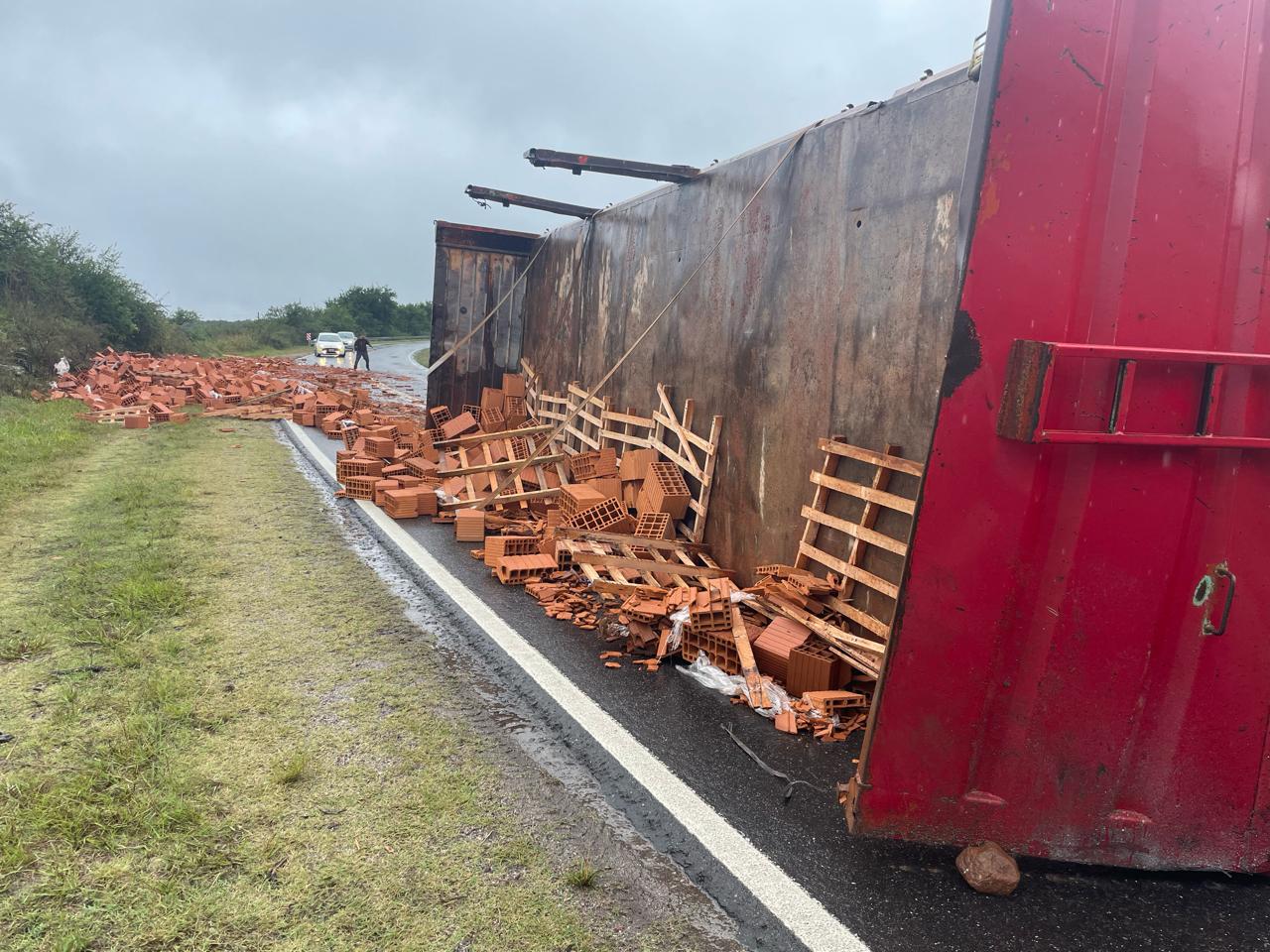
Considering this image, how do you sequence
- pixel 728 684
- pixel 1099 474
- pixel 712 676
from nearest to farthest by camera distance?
pixel 1099 474
pixel 728 684
pixel 712 676

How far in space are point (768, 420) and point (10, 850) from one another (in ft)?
16.2

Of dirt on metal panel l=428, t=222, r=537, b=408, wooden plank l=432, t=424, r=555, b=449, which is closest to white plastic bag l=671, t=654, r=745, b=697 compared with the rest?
wooden plank l=432, t=424, r=555, b=449

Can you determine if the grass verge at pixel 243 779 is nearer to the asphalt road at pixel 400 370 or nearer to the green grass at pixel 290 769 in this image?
the green grass at pixel 290 769

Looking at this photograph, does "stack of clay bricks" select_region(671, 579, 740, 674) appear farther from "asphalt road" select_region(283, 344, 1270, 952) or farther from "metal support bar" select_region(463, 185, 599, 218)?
"metal support bar" select_region(463, 185, 599, 218)

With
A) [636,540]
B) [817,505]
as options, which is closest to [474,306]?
[636,540]

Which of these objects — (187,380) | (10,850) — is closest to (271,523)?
(10,850)

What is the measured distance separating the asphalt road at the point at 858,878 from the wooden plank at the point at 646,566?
2102 mm

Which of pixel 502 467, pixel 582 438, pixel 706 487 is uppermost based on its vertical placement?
pixel 582 438

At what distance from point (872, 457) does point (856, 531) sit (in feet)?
1.52

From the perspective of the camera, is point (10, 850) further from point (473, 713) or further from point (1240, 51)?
point (1240, 51)

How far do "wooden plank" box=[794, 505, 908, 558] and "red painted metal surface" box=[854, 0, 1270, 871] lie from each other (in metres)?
1.58

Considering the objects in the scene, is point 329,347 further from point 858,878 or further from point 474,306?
point 858,878

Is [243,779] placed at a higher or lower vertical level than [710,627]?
lower

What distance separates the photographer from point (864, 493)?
4711 mm
